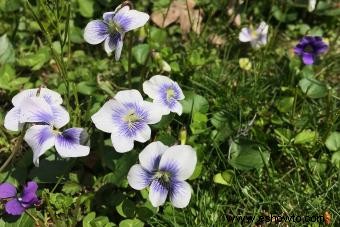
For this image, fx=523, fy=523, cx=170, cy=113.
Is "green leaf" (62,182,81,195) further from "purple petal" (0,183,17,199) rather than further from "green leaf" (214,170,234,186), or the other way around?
"green leaf" (214,170,234,186)

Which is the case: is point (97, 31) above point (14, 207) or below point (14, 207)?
above

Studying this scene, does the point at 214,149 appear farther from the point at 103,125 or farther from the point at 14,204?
the point at 14,204

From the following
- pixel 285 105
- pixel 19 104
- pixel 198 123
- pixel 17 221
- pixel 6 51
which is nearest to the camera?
pixel 19 104

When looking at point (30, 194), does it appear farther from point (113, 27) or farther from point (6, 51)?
point (6, 51)

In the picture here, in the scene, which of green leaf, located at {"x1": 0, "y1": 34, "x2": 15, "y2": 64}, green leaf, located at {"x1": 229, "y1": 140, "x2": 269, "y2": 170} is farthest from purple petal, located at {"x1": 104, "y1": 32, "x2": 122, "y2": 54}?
green leaf, located at {"x1": 0, "y1": 34, "x2": 15, "y2": 64}

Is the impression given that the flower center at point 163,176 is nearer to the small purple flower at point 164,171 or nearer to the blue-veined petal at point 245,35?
the small purple flower at point 164,171

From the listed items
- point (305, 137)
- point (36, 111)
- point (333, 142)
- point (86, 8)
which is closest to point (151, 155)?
point (36, 111)
